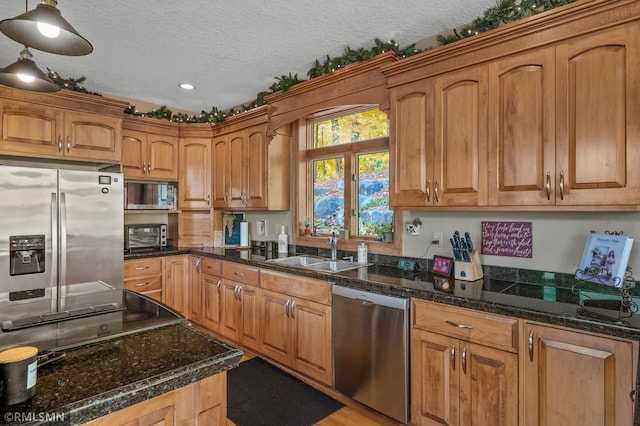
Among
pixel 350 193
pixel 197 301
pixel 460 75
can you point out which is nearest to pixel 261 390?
pixel 197 301

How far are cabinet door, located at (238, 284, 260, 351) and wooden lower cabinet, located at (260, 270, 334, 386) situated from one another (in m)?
0.08

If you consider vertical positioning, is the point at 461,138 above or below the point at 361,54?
below

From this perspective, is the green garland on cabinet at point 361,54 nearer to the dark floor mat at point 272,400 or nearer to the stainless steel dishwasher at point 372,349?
the stainless steel dishwasher at point 372,349

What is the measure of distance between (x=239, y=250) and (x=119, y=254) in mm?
1172

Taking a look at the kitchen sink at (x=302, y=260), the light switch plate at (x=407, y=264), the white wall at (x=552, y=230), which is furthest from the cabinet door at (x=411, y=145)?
the kitchen sink at (x=302, y=260)

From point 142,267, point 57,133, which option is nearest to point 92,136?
point 57,133

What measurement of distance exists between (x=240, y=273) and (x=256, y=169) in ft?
3.66

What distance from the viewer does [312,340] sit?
2635mm

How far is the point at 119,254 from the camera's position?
132 inches

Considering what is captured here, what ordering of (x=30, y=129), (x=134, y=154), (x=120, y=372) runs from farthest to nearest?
(x=134, y=154)
(x=30, y=129)
(x=120, y=372)

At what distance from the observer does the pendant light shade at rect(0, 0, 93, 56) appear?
1.29 meters

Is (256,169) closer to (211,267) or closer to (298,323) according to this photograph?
(211,267)

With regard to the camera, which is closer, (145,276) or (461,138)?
(461,138)

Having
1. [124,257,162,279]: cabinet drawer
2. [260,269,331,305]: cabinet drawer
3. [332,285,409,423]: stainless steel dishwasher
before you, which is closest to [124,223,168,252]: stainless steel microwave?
[124,257,162,279]: cabinet drawer
